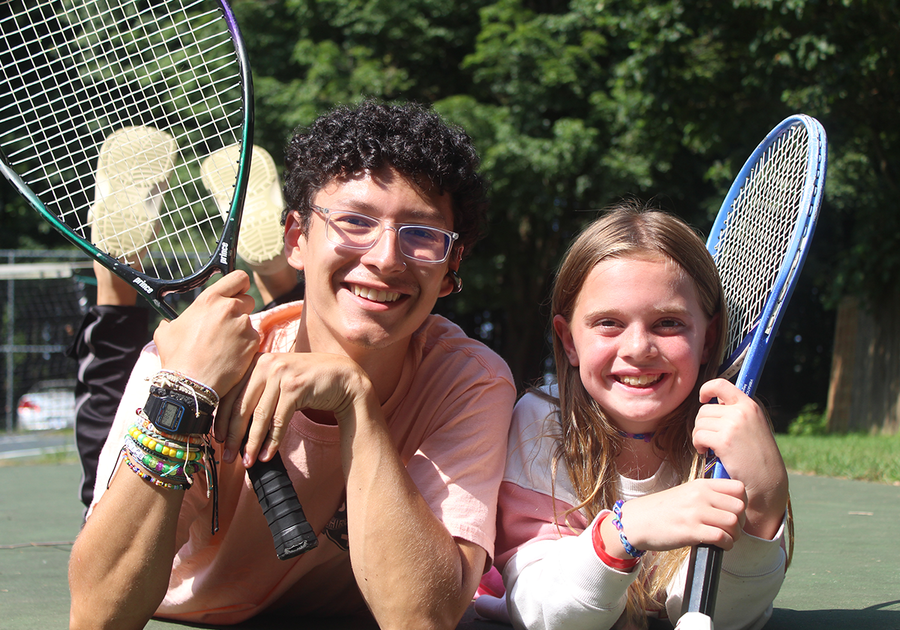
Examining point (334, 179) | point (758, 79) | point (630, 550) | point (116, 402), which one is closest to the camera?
point (630, 550)

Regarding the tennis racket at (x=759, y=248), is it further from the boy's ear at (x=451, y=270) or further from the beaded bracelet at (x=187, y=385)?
the beaded bracelet at (x=187, y=385)

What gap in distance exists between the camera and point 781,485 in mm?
1718

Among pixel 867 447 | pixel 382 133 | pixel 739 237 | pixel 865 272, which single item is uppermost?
pixel 382 133

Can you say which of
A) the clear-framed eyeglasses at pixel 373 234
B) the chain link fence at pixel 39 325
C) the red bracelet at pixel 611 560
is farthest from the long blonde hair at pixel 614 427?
the chain link fence at pixel 39 325

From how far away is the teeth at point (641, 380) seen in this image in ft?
6.38

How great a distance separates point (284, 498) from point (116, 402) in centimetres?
204

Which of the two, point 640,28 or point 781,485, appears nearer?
point 781,485

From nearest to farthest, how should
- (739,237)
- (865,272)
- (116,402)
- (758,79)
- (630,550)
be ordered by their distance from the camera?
(630,550) < (739,237) < (116,402) < (758,79) < (865,272)

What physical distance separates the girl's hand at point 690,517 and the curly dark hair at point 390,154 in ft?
2.80

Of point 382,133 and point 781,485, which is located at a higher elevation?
point 382,133

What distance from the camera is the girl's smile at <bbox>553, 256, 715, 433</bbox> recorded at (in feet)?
6.34

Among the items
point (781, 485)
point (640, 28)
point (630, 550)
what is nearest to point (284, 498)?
point (630, 550)

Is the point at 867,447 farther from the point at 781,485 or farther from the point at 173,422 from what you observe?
the point at 173,422

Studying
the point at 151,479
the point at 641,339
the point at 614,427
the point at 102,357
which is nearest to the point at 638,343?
the point at 641,339
